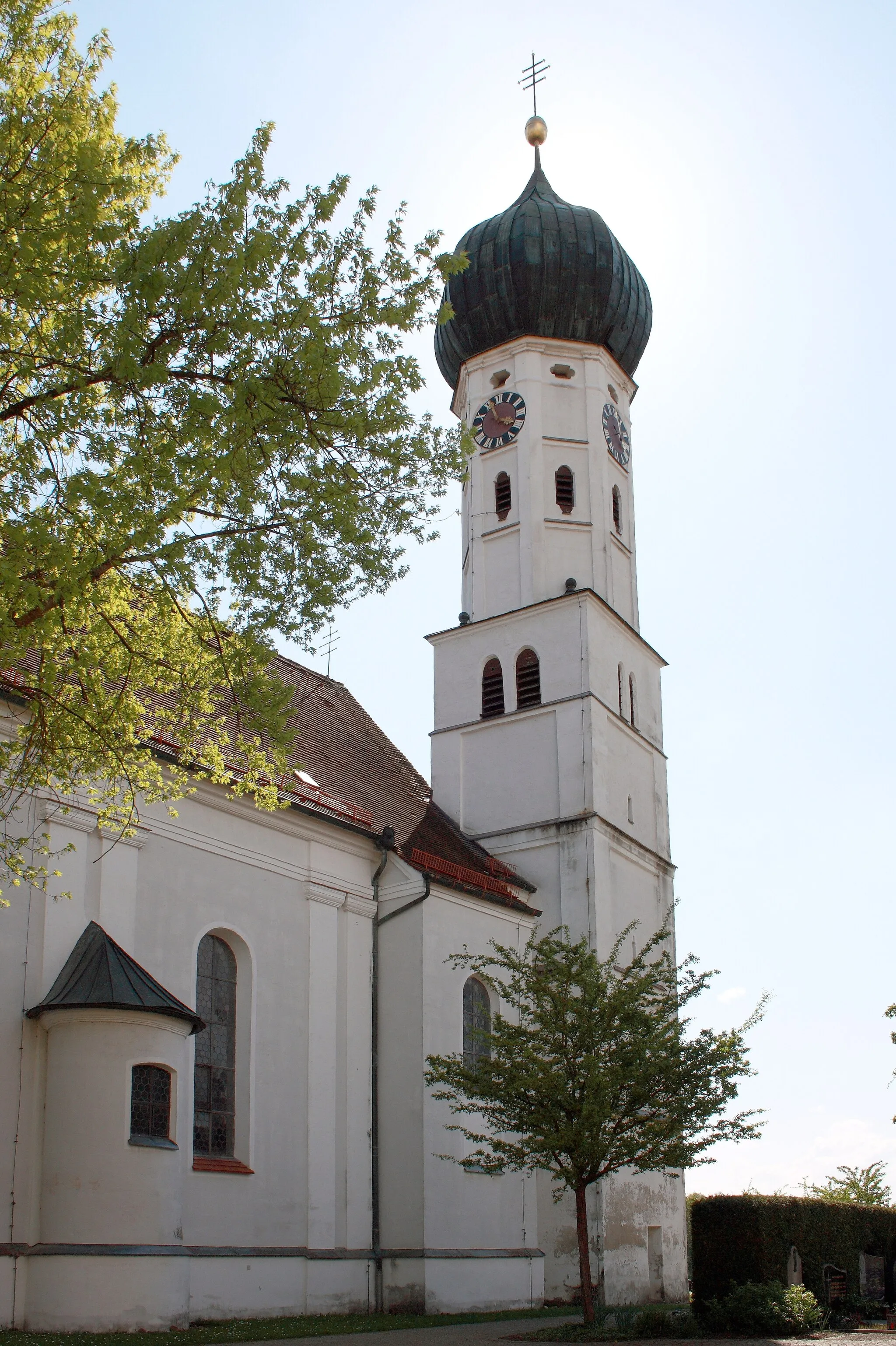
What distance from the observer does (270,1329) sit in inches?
614

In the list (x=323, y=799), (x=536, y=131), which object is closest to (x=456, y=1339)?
(x=323, y=799)

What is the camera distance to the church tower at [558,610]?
998 inches

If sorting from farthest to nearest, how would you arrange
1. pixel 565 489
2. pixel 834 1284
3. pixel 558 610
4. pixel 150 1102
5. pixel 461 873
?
pixel 565 489
pixel 558 610
pixel 461 873
pixel 834 1284
pixel 150 1102

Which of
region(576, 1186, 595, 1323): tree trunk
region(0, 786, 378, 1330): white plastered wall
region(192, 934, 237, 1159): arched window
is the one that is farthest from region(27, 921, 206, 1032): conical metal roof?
region(576, 1186, 595, 1323): tree trunk

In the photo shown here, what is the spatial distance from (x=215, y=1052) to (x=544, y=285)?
1885cm

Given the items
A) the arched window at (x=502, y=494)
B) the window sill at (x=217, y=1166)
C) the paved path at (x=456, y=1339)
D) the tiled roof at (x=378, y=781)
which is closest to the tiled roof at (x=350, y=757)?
the tiled roof at (x=378, y=781)

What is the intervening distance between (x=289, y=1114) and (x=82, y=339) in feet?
40.5

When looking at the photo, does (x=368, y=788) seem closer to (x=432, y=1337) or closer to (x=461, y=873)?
(x=461, y=873)

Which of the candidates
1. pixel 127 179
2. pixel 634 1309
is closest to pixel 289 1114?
pixel 634 1309

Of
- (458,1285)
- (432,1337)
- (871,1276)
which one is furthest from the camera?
(871,1276)

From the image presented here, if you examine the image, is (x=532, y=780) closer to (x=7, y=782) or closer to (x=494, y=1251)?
(x=494, y=1251)

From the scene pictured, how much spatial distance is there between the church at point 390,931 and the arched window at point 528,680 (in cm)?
6

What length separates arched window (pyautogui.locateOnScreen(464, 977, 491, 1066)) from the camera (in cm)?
Answer: 2198

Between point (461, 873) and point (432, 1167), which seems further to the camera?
point (461, 873)
